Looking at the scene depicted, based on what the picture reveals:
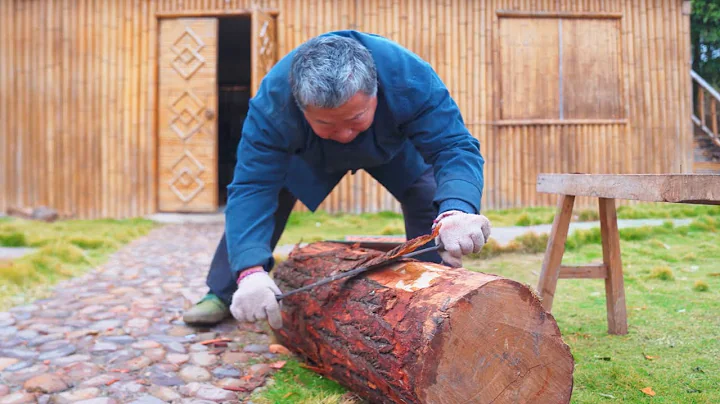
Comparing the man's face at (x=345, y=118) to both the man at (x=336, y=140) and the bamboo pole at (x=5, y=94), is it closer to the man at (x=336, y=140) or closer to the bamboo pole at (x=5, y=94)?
the man at (x=336, y=140)

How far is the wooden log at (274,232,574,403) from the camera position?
1.41m

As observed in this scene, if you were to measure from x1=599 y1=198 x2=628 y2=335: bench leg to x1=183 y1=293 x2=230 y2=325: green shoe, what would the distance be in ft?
6.06

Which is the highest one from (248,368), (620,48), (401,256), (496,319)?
(620,48)

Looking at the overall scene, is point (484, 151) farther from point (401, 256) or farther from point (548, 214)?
point (401, 256)

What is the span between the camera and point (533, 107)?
7578mm

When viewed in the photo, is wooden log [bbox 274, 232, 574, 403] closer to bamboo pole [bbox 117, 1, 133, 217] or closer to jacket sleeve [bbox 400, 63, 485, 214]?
jacket sleeve [bbox 400, 63, 485, 214]

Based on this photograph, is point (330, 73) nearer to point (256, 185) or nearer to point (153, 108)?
point (256, 185)

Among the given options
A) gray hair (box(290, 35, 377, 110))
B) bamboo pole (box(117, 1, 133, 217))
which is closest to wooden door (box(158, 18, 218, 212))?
bamboo pole (box(117, 1, 133, 217))

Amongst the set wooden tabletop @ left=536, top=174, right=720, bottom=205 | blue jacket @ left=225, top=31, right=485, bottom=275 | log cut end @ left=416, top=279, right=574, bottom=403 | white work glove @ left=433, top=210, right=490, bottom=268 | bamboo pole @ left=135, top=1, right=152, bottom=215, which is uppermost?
bamboo pole @ left=135, top=1, right=152, bottom=215

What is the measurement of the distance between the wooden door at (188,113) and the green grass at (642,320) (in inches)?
175

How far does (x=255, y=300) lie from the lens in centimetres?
186

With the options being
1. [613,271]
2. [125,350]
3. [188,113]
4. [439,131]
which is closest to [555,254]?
[613,271]

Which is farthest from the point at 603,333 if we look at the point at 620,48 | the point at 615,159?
the point at 620,48

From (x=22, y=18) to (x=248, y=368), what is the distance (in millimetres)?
7534
